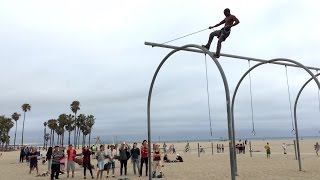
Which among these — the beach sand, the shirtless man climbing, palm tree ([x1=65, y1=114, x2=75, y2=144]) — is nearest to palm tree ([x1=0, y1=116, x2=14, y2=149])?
palm tree ([x1=65, y1=114, x2=75, y2=144])

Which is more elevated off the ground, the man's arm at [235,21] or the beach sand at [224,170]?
the man's arm at [235,21]

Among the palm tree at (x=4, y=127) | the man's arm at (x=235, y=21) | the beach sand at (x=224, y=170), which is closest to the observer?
the man's arm at (x=235, y=21)

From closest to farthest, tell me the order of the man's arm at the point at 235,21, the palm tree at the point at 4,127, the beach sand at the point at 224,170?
the man's arm at the point at 235,21 < the beach sand at the point at 224,170 < the palm tree at the point at 4,127

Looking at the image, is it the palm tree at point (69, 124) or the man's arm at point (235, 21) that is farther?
the palm tree at point (69, 124)

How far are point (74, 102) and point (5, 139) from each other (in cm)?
2037

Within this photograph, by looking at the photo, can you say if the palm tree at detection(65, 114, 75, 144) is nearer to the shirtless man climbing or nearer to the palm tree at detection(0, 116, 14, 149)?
the palm tree at detection(0, 116, 14, 149)

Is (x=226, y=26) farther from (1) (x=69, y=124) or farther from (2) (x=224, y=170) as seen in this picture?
(1) (x=69, y=124)

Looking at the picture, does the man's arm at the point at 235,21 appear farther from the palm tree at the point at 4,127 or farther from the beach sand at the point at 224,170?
the palm tree at the point at 4,127

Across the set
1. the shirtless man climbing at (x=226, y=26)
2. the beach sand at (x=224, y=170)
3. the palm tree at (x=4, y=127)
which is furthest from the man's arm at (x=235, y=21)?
the palm tree at (x=4, y=127)

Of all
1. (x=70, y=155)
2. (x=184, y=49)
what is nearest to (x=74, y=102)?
(x=70, y=155)

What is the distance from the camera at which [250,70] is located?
570 inches

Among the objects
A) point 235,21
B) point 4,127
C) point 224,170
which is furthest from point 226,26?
point 4,127

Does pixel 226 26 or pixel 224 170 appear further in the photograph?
pixel 224 170

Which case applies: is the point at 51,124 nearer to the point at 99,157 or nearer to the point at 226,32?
the point at 99,157
